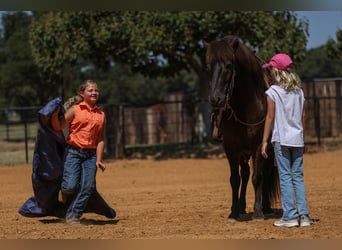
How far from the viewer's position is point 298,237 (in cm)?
614

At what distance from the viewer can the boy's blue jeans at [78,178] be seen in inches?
289

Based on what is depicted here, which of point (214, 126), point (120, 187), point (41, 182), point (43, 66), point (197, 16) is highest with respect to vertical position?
point (197, 16)

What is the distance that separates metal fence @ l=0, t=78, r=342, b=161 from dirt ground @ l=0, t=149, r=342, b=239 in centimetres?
385

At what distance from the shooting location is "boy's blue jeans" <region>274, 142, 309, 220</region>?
22.2 feet

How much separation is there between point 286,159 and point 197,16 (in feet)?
40.1

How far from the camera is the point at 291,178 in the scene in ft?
22.4

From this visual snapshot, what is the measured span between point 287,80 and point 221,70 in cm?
79

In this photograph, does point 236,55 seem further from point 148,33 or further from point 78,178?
point 148,33

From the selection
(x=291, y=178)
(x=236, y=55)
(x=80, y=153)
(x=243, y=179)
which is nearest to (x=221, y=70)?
(x=236, y=55)

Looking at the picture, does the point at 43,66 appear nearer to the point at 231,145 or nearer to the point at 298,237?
the point at 231,145

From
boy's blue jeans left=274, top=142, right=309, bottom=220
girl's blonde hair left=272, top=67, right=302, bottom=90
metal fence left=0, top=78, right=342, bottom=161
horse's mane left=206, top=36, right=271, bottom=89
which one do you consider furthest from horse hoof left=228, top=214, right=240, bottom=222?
metal fence left=0, top=78, right=342, bottom=161

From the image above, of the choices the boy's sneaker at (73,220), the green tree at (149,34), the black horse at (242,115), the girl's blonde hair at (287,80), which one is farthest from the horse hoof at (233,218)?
the green tree at (149,34)

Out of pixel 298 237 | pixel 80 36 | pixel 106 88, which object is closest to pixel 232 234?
pixel 298 237

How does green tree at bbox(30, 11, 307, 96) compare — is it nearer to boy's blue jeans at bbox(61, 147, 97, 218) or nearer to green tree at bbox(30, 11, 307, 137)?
green tree at bbox(30, 11, 307, 137)
